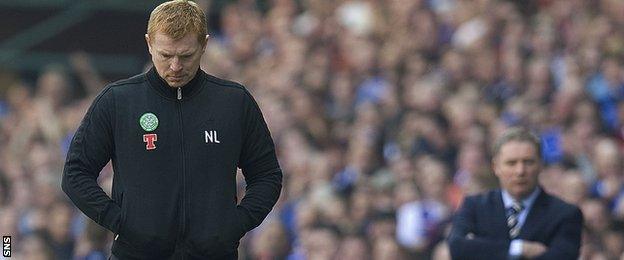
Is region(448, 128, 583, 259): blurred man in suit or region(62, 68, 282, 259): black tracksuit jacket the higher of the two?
region(62, 68, 282, 259): black tracksuit jacket

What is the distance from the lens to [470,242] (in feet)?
24.1

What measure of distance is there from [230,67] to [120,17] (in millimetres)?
3293

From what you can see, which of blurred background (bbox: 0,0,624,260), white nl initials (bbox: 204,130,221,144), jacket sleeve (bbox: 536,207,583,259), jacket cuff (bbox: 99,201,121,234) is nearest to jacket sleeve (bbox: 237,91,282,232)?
white nl initials (bbox: 204,130,221,144)

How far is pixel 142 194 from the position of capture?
5.44 meters

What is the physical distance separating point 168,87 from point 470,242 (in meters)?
2.37


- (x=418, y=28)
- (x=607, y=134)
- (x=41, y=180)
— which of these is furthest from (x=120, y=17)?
(x=607, y=134)

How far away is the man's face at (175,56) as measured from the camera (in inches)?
211

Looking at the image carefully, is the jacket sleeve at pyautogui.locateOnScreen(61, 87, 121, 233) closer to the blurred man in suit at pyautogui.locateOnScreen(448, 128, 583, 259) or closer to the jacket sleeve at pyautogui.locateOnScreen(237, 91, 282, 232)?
the jacket sleeve at pyautogui.locateOnScreen(237, 91, 282, 232)

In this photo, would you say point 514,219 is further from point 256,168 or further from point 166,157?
point 166,157

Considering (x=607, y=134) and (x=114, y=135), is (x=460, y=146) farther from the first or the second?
(x=114, y=135)

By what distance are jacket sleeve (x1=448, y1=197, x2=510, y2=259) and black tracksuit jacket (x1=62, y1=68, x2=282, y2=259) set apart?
2031 mm

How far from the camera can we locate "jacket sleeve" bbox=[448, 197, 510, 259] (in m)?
7.30

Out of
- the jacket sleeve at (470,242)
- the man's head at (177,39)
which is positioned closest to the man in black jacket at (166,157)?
the man's head at (177,39)

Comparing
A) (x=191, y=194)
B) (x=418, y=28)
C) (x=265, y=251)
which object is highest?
(x=418, y=28)
